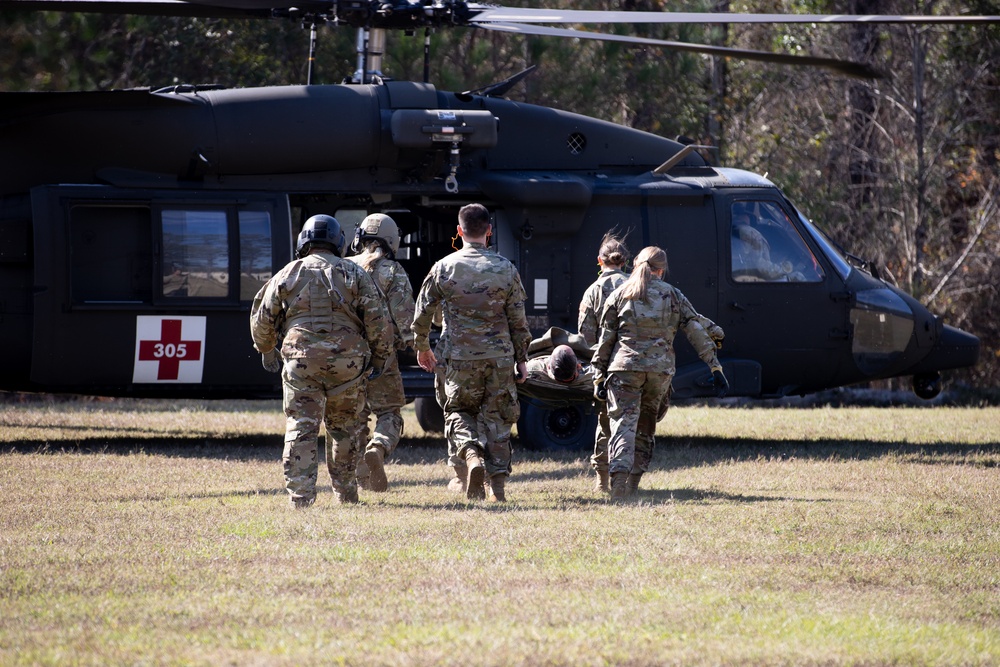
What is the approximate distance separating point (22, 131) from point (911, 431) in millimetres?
8605

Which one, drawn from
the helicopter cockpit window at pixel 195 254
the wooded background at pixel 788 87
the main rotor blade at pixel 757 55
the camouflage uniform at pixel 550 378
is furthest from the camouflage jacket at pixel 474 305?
the wooded background at pixel 788 87

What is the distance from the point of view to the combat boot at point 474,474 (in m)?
7.68

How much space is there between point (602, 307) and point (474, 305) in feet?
3.01

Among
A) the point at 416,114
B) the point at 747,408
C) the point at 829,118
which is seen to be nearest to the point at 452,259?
the point at 416,114

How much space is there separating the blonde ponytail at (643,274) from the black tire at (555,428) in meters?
2.88

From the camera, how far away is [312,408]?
7.23 meters

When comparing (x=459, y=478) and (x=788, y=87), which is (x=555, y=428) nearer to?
(x=459, y=478)

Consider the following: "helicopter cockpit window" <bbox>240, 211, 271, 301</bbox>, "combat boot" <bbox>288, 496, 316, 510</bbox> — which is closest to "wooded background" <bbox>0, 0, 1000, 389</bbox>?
"helicopter cockpit window" <bbox>240, 211, 271, 301</bbox>

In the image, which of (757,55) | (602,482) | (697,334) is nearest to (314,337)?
(602,482)

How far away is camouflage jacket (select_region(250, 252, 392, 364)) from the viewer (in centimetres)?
721

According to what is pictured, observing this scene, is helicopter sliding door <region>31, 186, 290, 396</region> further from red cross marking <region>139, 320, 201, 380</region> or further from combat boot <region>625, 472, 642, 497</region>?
combat boot <region>625, 472, 642, 497</region>

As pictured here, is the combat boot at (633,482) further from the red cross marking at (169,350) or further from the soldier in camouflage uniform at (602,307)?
the red cross marking at (169,350)

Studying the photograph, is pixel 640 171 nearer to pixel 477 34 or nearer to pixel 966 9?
pixel 477 34

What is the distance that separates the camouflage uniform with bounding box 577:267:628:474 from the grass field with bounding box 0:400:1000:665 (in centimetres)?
29
